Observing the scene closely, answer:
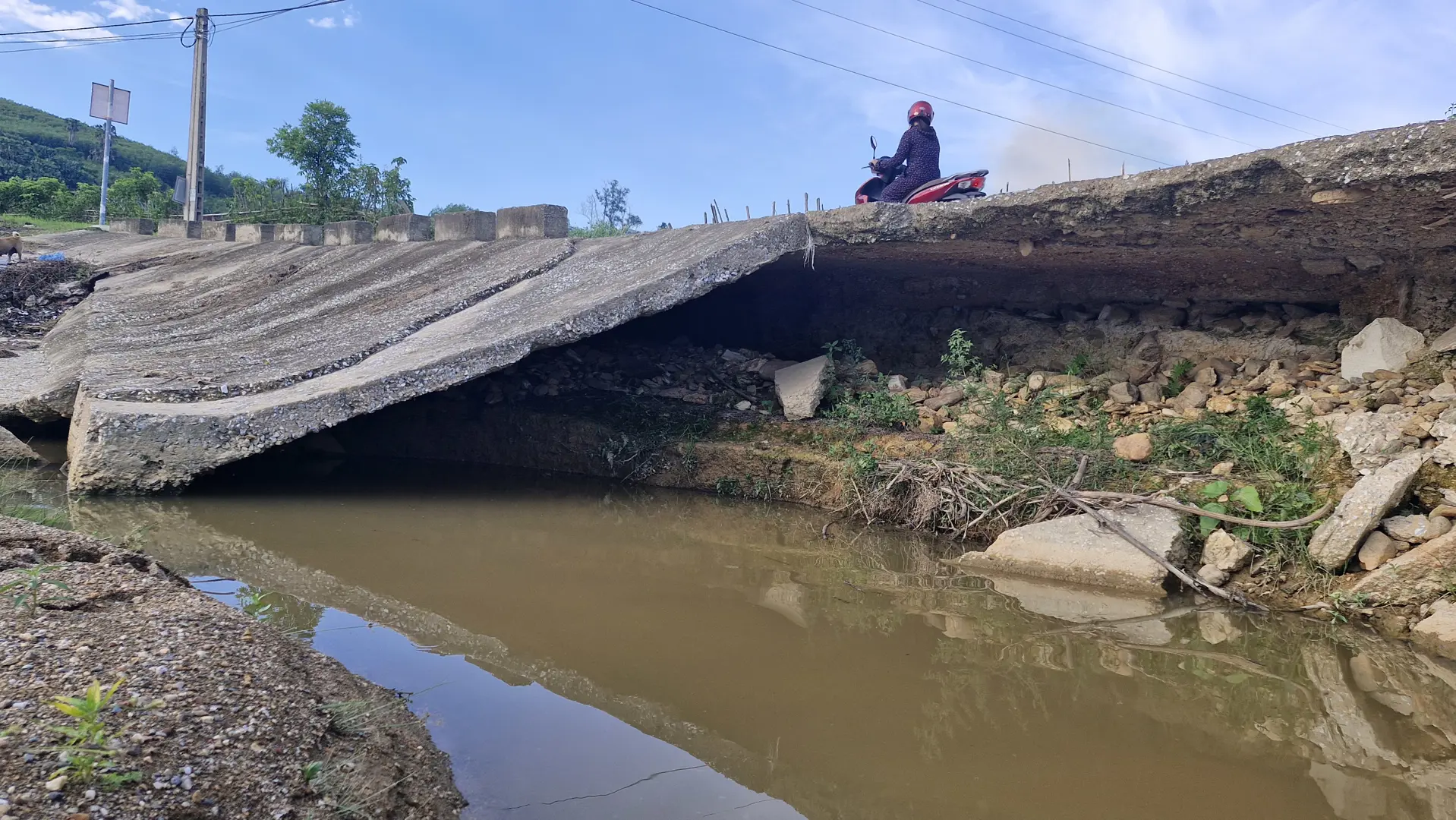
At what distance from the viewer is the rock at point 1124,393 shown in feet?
19.4

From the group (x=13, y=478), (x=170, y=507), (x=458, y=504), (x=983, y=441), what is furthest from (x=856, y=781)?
(x=13, y=478)

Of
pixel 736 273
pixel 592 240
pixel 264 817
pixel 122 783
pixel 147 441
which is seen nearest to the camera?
pixel 122 783

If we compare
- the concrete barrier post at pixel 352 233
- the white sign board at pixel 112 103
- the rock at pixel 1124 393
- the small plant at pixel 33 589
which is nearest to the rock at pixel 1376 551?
the rock at pixel 1124 393

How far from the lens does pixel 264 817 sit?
5.72ft

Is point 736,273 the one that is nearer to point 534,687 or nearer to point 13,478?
point 534,687

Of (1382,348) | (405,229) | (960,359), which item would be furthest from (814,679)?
(405,229)

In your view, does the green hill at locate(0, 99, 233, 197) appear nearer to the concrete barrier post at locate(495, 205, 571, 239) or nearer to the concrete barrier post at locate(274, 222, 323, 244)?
the concrete barrier post at locate(274, 222, 323, 244)

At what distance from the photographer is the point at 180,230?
16.4m

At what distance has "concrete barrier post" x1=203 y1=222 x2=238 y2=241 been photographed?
14.9m

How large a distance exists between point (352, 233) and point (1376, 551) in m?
11.6

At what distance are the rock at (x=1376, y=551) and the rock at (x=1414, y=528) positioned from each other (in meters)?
0.04

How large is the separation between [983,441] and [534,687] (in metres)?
3.44

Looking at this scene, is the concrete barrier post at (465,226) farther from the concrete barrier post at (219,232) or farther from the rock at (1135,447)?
the rock at (1135,447)

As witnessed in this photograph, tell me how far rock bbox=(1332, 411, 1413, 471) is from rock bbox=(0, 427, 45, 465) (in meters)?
7.55
